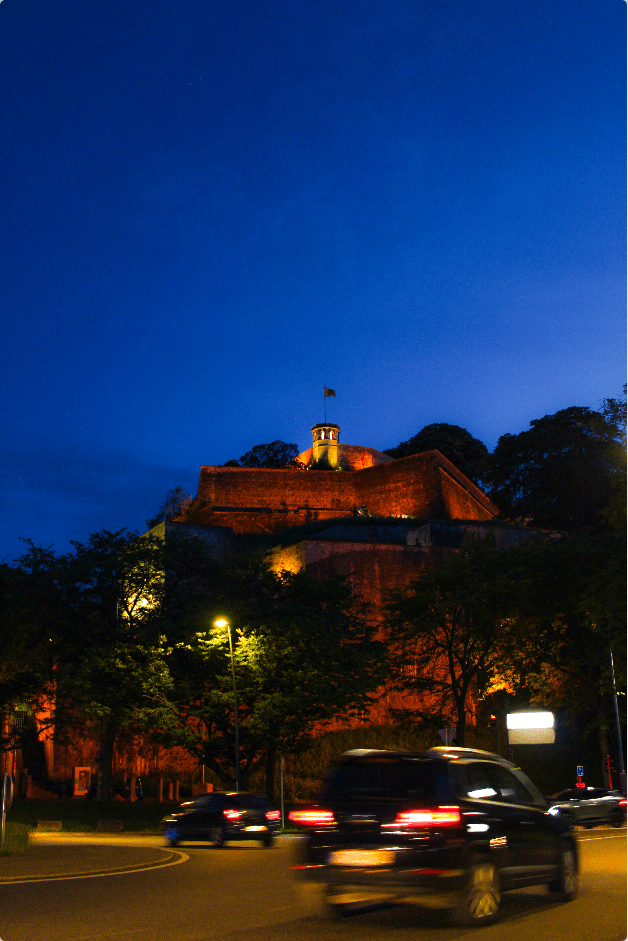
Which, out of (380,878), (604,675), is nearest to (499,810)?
(380,878)

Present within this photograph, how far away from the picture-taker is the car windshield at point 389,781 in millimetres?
8609

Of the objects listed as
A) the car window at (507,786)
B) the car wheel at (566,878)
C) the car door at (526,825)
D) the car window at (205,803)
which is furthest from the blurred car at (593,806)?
the car window at (507,786)

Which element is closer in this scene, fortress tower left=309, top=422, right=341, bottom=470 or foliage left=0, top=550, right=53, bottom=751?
foliage left=0, top=550, right=53, bottom=751

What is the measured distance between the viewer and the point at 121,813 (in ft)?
108

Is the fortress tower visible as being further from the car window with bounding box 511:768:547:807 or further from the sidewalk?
the car window with bounding box 511:768:547:807

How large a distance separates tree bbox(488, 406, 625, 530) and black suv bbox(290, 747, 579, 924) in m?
57.4

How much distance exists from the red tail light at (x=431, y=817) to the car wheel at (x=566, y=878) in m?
2.43

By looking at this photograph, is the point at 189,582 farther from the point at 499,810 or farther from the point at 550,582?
the point at 499,810

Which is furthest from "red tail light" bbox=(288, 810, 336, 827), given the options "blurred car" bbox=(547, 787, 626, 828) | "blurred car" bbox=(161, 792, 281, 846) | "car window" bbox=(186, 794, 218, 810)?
"blurred car" bbox=(547, 787, 626, 828)

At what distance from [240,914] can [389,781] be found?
2246mm

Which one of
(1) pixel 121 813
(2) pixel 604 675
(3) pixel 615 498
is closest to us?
(3) pixel 615 498

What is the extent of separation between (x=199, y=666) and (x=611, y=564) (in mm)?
16334

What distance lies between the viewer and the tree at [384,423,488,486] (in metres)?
102

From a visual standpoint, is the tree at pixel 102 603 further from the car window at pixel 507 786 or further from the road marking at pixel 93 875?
the car window at pixel 507 786
